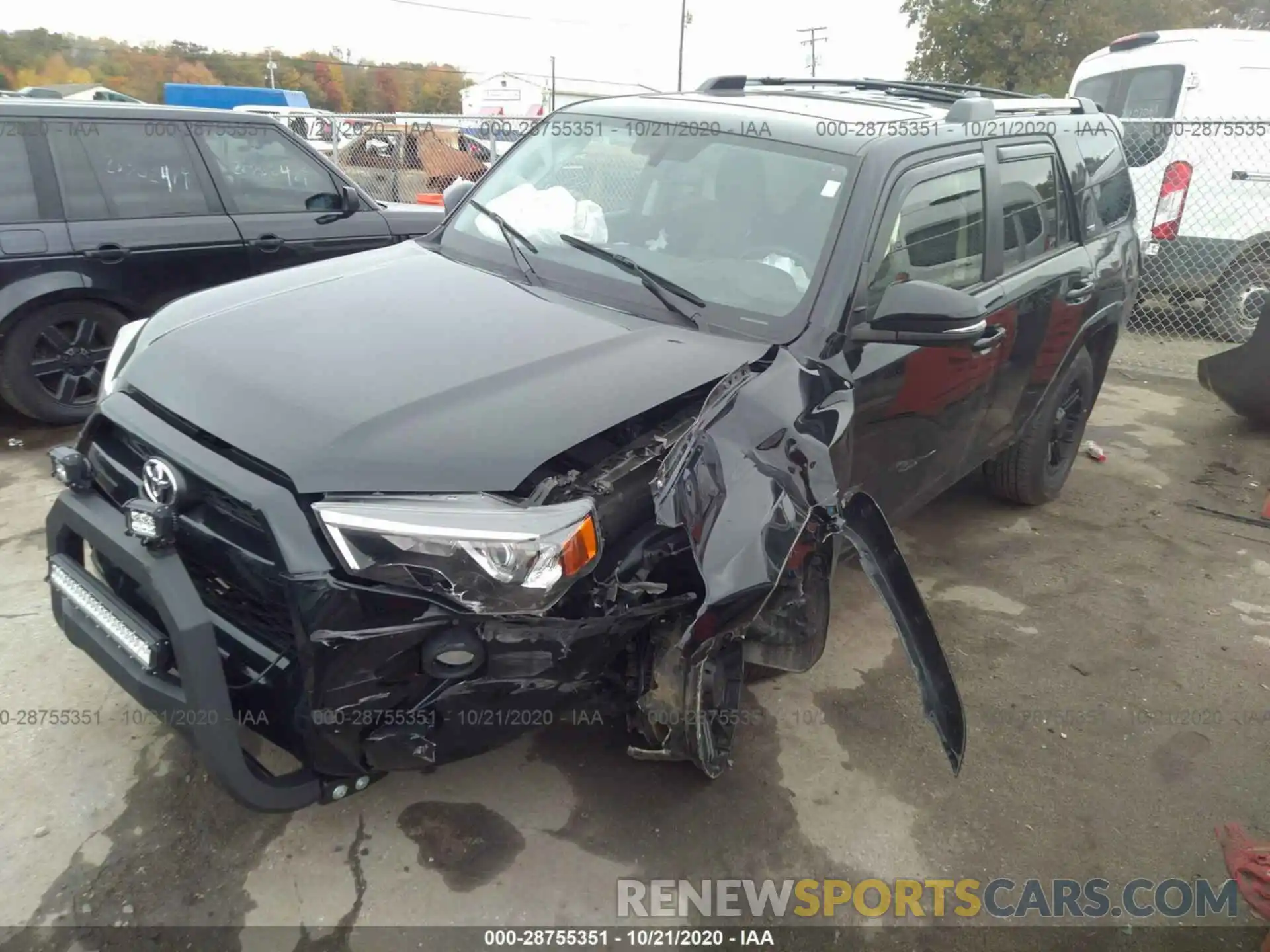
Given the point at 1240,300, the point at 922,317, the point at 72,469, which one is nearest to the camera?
the point at 72,469

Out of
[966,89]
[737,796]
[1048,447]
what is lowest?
[737,796]

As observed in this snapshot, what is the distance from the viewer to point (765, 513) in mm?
2016

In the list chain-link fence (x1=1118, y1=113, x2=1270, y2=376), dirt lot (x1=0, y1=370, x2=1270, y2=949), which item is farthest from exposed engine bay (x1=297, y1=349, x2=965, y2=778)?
chain-link fence (x1=1118, y1=113, x2=1270, y2=376)

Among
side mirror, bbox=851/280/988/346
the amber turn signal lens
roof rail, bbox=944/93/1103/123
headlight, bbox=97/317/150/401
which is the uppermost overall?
roof rail, bbox=944/93/1103/123

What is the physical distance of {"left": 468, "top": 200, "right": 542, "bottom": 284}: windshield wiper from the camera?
2.93 m

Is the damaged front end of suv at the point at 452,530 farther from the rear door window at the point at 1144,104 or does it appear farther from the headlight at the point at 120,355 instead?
the rear door window at the point at 1144,104

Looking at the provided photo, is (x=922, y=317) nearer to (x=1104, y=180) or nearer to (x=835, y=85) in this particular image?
(x=835, y=85)

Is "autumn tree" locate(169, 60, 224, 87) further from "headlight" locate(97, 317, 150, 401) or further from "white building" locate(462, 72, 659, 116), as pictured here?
"headlight" locate(97, 317, 150, 401)

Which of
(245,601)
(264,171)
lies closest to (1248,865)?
(245,601)

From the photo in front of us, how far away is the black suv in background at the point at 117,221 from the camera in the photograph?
454 centimetres

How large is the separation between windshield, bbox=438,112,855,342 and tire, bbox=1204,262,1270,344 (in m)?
6.76

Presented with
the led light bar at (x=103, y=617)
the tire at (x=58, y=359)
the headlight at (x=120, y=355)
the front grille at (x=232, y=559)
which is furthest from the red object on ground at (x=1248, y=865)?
the tire at (x=58, y=359)

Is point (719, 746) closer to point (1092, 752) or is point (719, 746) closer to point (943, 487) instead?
point (1092, 752)

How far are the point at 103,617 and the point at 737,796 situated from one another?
71.6 inches
